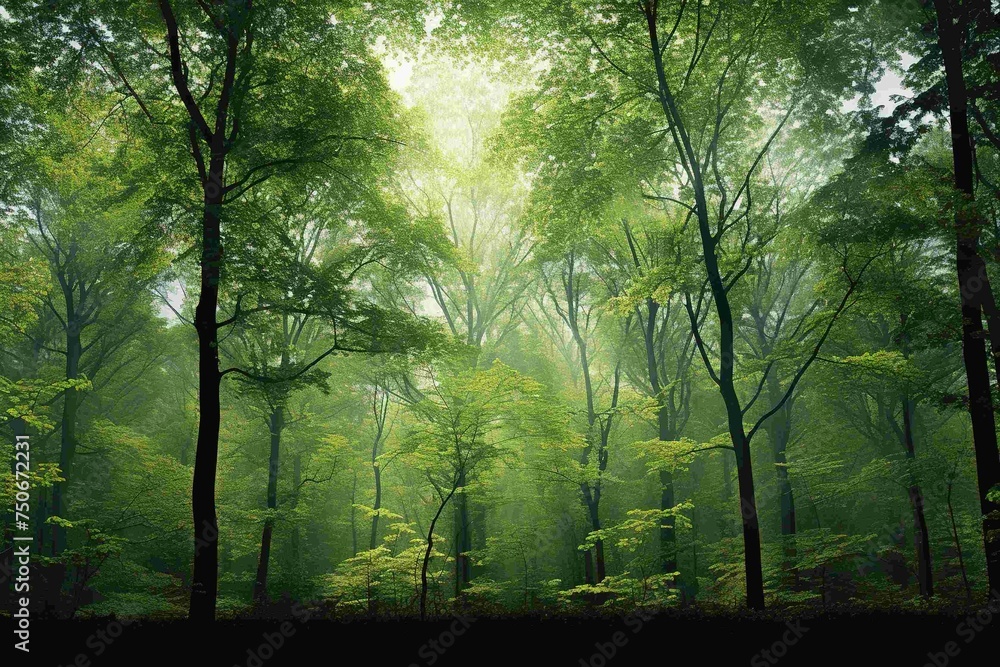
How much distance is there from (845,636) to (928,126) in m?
8.72

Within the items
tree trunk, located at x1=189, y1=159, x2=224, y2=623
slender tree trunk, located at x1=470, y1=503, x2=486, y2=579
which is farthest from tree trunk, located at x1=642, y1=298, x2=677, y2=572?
tree trunk, located at x1=189, y1=159, x2=224, y2=623

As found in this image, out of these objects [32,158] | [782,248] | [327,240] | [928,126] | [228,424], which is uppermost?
[327,240]

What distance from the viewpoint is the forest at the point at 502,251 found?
8109 millimetres

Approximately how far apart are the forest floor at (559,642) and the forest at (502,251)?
3.28ft

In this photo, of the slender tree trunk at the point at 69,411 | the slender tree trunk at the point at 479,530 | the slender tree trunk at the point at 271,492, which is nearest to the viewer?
the slender tree trunk at the point at 271,492

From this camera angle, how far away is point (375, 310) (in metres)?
9.09

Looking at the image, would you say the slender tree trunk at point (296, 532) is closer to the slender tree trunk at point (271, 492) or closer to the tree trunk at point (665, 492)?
the slender tree trunk at point (271, 492)

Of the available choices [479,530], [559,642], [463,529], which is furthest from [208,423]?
[479,530]

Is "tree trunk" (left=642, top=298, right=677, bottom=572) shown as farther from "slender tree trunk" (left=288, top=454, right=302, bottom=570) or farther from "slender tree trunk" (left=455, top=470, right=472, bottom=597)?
"slender tree trunk" (left=288, top=454, right=302, bottom=570)

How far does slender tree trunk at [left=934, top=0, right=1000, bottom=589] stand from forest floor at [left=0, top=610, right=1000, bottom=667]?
3.43 metres

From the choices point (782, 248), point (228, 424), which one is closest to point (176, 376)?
point (228, 424)

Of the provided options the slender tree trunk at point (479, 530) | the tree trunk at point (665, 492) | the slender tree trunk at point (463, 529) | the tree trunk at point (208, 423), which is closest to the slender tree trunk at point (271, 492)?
the slender tree trunk at point (463, 529)

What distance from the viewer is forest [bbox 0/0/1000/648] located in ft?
26.6

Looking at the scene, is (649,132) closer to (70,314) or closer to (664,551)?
(664,551)
